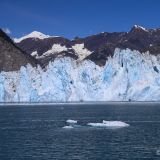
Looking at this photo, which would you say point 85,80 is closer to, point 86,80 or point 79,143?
point 86,80

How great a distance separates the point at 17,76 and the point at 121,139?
122772 millimetres

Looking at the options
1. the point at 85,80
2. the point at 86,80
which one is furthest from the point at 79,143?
the point at 85,80

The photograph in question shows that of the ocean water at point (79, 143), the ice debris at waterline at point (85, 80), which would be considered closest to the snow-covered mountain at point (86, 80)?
the ice debris at waterline at point (85, 80)

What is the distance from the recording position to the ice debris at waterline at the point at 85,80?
563 ft

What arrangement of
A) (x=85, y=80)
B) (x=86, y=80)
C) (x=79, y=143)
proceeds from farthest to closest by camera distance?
1. (x=85, y=80)
2. (x=86, y=80)
3. (x=79, y=143)

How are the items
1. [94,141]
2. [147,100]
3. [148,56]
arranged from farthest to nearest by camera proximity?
1. [148,56]
2. [147,100]
3. [94,141]

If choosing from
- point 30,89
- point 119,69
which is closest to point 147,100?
point 119,69

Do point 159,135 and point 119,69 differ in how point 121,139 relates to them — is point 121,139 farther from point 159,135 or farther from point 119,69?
point 119,69

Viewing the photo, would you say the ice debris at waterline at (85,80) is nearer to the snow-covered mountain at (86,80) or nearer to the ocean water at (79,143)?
the snow-covered mountain at (86,80)

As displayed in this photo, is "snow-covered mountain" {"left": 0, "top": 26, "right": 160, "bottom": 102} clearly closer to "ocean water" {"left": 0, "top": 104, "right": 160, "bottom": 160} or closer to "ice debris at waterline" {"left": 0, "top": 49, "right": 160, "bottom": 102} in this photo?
"ice debris at waterline" {"left": 0, "top": 49, "right": 160, "bottom": 102}

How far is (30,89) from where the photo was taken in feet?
577

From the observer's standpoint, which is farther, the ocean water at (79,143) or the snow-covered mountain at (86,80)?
the snow-covered mountain at (86,80)

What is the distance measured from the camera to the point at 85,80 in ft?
589

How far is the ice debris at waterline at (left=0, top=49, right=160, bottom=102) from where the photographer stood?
171500 millimetres
